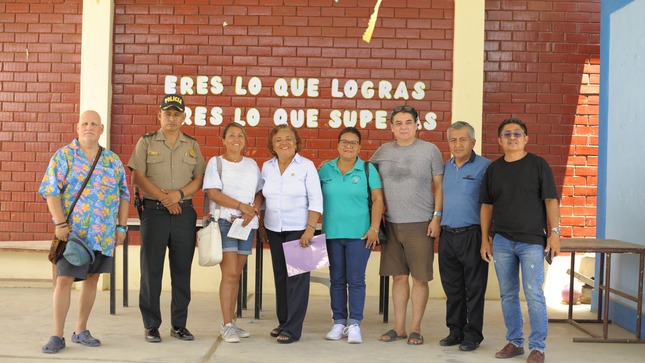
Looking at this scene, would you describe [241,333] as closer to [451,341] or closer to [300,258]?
[300,258]

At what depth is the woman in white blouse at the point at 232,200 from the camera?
19.7 ft

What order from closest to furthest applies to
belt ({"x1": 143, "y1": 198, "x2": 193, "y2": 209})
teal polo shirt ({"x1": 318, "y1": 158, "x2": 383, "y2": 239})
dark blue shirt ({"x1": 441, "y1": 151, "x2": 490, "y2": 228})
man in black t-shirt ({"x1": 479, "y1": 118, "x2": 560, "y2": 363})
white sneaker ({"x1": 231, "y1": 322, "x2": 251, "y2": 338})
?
man in black t-shirt ({"x1": 479, "y1": 118, "x2": 560, "y2": 363})
dark blue shirt ({"x1": 441, "y1": 151, "x2": 490, "y2": 228})
belt ({"x1": 143, "y1": 198, "x2": 193, "y2": 209})
teal polo shirt ({"x1": 318, "y1": 158, "x2": 383, "y2": 239})
white sneaker ({"x1": 231, "y1": 322, "x2": 251, "y2": 338})

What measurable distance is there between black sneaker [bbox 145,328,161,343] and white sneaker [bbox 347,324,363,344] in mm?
1405

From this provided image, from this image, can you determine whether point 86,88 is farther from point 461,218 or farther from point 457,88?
point 461,218

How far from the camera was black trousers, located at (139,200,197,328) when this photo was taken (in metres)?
6.02

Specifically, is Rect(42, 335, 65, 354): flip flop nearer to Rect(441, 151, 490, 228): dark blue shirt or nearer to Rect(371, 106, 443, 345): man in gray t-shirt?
Rect(371, 106, 443, 345): man in gray t-shirt

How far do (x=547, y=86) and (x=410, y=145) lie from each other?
132 inches

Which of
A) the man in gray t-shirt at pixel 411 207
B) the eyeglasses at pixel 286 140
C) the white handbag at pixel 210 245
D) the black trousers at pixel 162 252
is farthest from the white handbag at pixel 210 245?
the man in gray t-shirt at pixel 411 207

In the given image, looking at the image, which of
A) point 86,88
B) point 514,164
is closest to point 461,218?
point 514,164

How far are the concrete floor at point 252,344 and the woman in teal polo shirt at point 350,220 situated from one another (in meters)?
0.37

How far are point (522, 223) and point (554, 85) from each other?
3830 millimetres

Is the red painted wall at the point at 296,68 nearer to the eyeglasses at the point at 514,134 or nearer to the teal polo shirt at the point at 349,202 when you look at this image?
the teal polo shirt at the point at 349,202

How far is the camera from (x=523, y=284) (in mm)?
5648

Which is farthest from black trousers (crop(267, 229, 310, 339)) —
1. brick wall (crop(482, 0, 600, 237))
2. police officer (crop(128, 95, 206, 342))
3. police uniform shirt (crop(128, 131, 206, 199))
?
brick wall (crop(482, 0, 600, 237))
